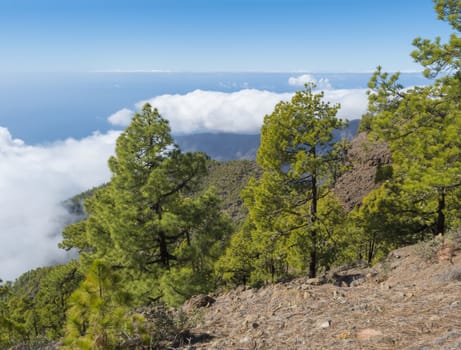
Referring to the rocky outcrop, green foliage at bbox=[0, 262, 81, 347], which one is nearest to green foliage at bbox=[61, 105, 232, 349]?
green foliage at bbox=[0, 262, 81, 347]

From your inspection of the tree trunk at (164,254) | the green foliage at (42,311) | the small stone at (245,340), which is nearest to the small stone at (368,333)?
the small stone at (245,340)

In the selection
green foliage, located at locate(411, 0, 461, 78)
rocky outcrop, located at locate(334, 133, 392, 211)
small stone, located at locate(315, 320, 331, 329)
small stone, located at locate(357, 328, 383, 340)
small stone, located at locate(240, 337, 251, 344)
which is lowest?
rocky outcrop, located at locate(334, 133, 392, 211)

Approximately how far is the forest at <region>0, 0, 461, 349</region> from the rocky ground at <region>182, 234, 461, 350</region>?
66.9 inches

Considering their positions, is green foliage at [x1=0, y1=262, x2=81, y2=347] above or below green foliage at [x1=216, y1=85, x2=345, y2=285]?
below

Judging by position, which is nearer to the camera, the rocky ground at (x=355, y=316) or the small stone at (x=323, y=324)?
the rocky ground at (x=355, y=316)

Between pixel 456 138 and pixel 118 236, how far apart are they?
435 inches

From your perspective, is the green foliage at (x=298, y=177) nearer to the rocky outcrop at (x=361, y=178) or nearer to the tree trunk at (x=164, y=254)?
the tree trunk at (x=164, y=254)

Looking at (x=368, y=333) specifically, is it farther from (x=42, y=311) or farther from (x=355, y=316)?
(x=42, y=311)

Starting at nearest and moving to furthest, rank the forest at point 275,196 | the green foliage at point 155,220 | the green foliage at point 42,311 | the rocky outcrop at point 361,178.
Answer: the forest at point 275,196
the green foliage at point 42,311
the green foliage at point 155,220
the rocky outcrop at point 361,178

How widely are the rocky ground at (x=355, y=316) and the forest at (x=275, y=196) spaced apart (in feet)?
5.58

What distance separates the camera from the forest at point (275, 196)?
9.42 m

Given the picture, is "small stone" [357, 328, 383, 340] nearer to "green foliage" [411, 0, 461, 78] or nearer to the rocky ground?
the rocky ground

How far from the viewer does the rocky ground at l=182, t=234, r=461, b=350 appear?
5574 millimetres

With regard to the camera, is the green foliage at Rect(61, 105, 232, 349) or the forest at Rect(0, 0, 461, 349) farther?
the green foliage at Rect(61, 105, 232, 349)
